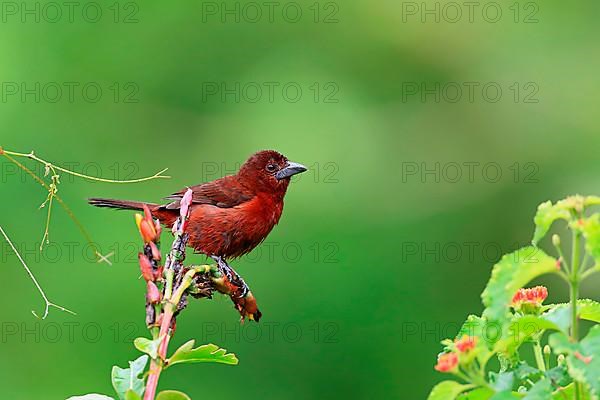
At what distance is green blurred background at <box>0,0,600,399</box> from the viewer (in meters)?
4.46

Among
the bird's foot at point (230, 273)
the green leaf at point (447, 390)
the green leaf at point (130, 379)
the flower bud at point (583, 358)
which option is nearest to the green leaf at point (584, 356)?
the flower bud at point (583, 358)

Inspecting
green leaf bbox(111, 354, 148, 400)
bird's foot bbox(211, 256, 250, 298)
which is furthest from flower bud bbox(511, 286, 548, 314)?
bird's foot bbox(211, 256, 250, 298)

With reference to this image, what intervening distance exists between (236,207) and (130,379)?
2.34 meters

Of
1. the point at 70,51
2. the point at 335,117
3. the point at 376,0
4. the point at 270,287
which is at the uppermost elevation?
the point at 376,0

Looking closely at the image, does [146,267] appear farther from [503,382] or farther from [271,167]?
[271,167]

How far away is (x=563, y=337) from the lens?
979 mm

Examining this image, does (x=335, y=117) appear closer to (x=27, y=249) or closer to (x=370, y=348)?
(x=370, y=348)

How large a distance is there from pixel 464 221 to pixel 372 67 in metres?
1.05

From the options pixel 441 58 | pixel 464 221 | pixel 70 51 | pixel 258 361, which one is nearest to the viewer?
pixel 258 361

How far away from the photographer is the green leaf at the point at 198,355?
3.63 feet

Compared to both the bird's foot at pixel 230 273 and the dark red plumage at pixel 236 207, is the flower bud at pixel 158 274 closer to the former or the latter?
the bird's foot at pixel 230 273

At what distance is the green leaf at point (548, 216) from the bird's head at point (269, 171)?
2614 millimetres

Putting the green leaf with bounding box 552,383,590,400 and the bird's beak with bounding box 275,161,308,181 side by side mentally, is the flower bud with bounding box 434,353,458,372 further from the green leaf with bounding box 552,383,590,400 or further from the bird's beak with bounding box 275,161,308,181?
the bird's beak with bounding box 275,161,308,181

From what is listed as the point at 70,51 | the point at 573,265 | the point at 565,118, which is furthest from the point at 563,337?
the point at 565,118
